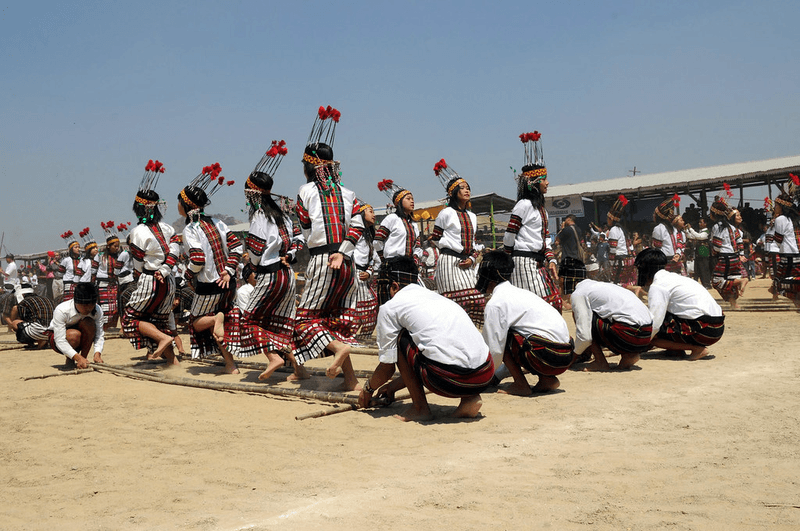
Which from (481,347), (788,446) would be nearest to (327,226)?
(481,347)

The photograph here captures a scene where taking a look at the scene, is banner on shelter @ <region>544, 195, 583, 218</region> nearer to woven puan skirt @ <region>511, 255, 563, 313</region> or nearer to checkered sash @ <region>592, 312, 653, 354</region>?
woven puan skirt @ <region>511, 255, 563, 313</region>

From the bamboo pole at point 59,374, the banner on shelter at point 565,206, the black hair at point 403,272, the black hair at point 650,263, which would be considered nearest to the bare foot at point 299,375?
the black hair at point 403,272

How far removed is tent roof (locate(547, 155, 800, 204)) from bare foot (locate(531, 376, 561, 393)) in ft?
56.9

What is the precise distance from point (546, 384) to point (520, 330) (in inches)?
24.3

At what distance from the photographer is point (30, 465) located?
409 centimetres

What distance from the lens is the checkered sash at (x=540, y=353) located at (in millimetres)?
5270

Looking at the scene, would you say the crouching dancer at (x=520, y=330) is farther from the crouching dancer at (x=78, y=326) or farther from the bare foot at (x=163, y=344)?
the crouching dancer at (x=78, y=326)

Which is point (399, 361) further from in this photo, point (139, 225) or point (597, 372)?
point (139, 225)

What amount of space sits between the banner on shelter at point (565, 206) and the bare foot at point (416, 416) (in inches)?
832

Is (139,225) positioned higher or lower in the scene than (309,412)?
higher

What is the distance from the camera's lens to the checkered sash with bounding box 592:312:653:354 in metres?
6.34

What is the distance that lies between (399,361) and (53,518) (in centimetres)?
230

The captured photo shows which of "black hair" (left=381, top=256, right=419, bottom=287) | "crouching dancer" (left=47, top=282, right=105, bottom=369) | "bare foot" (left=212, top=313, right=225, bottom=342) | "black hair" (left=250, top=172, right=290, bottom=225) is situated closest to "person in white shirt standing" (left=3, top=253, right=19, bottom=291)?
"crouching dancer" (left=47, top=282, right=105, bottom=369)

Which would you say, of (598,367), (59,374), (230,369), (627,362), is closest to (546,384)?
(598,367)
